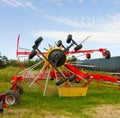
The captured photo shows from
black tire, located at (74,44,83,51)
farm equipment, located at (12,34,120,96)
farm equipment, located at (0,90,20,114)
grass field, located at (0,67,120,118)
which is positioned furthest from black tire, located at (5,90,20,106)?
black tire, located at (74,44,83,51)

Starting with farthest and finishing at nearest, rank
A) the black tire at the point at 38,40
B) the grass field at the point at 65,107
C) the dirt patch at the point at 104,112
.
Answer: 1. the black tire at the point at 38,40
2. the dirt patch at the point at 104,112
3. the grass field at the point at 65,107

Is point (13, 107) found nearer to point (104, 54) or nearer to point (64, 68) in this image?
point (64, 68)

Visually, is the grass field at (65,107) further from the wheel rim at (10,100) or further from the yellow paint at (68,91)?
the yellow paint at (68,91)

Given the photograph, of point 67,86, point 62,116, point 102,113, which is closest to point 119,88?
point 67,86

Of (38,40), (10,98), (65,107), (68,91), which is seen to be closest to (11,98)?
(10,98)

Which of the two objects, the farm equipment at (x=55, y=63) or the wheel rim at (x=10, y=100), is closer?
the wheel rim at (x=10, y=100)

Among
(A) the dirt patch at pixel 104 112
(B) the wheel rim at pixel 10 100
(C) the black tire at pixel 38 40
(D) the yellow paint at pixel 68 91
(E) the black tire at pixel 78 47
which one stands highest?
(C) the black tire at pixel 38 40

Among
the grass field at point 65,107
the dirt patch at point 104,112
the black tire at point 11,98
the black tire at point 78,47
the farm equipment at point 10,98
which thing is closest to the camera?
the grass field at point 65,107

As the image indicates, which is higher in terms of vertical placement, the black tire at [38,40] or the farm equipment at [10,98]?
the black tire at [38,40]

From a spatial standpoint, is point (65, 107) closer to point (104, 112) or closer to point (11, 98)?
point (104, 112)

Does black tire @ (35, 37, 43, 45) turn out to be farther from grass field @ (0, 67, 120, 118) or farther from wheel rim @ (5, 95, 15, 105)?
wheel rim @ (5, 95, 15, 105)

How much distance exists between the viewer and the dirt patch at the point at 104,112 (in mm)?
10727

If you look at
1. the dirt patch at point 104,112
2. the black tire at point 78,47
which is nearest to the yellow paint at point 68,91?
the black tire at point 78,47

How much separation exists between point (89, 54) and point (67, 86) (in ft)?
7.78
